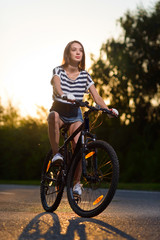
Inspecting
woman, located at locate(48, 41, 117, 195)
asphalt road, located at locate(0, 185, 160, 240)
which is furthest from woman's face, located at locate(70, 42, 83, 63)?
asphalt road, located at locate(0, 185, 160, 240)

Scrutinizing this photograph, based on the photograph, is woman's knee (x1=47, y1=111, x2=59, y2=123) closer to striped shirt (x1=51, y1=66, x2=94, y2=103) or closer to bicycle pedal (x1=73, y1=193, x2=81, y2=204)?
striped shirt (x1=51, y1=66, x2=94, y2=103)

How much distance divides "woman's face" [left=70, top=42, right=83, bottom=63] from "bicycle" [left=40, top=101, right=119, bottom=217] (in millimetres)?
859

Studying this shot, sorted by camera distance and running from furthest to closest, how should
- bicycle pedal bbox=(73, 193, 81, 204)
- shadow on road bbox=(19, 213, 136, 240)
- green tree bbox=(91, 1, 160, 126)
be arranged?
green tree bbox=(91, 1, 160, 126), bicycle pedal bbox=(73, 193, 81, 204), shadow on road bbox=(19, 213, 136, 240)

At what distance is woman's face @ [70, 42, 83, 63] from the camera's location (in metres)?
5.76

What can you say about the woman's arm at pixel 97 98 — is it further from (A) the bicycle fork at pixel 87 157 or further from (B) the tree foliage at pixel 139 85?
(B) the tree foliage at pixel 139 85

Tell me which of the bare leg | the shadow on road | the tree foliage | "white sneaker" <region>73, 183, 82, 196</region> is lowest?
the shadow on road

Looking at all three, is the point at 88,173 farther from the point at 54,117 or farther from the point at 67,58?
the point at 67,58

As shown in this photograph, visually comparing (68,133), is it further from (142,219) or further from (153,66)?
(153,66)

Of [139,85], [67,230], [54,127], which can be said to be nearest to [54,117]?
[54,127]

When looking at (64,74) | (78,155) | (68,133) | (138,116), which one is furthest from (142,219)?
(138,116)

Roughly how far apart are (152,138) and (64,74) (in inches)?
965

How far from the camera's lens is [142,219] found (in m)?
4.81

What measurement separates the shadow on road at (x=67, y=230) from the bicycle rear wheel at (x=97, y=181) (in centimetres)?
18

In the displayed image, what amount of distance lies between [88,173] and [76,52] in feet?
5.50
